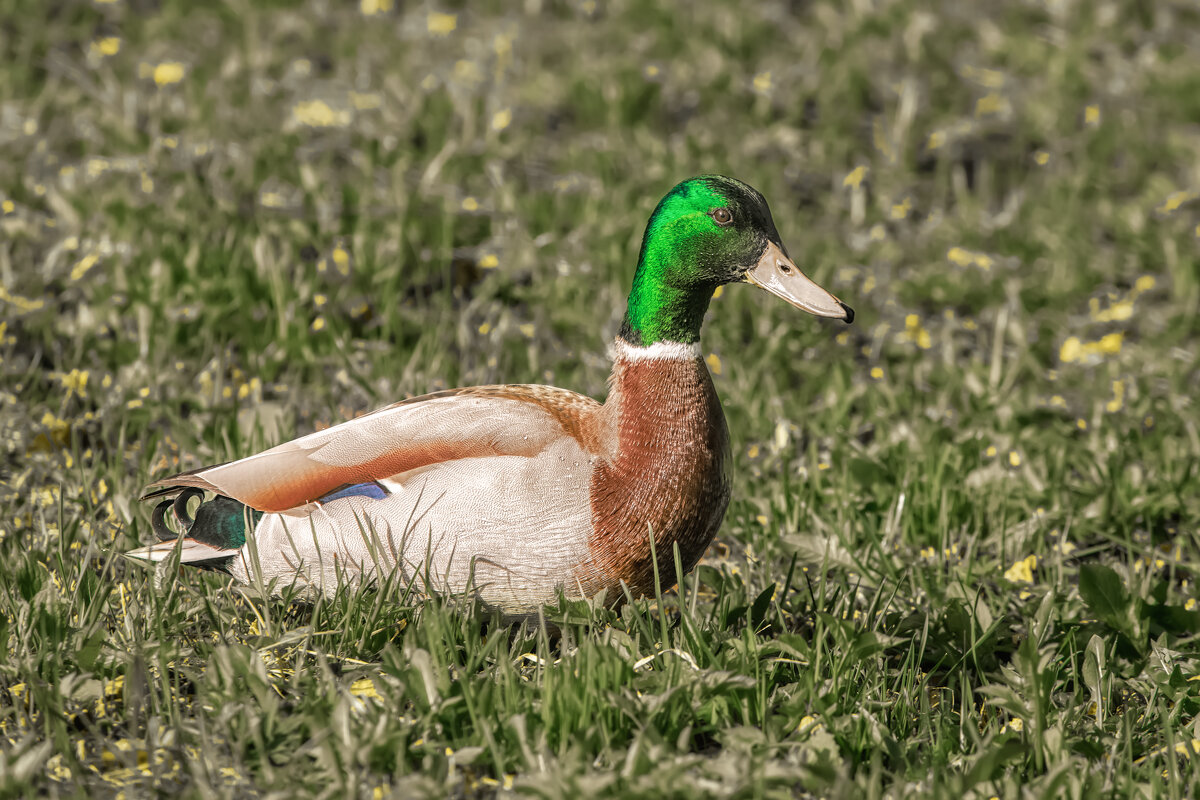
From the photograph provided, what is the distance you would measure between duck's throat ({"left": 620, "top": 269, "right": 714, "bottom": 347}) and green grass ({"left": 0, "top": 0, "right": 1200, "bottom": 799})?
23.9 inches

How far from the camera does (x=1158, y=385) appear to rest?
15.9ft

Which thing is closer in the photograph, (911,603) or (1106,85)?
(911,603)

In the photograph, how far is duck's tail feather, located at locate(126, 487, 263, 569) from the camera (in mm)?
3117

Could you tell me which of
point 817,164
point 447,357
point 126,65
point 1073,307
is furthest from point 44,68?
point 1073,307

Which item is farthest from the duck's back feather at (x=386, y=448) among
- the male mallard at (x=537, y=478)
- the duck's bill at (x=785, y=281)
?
the duck's bill at (x=785, y=281)

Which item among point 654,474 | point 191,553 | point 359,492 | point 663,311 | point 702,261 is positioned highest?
point 702,261

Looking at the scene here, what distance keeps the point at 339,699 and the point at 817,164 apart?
163 inches

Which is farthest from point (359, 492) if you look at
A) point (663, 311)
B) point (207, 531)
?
point (663, 311)

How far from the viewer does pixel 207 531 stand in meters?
3.15

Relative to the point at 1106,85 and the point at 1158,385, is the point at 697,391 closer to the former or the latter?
the point at 1158,385

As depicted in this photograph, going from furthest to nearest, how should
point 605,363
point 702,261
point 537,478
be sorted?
point 605,363 → point 702,261 → point 537,478

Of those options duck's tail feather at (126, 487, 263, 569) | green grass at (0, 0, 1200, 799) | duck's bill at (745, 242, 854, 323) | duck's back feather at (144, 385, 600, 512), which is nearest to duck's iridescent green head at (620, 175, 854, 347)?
duck's bill at (745, 242, 854, 323)

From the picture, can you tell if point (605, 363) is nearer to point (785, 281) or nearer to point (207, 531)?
point (785, 281)

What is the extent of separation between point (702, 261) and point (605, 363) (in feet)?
5.20
